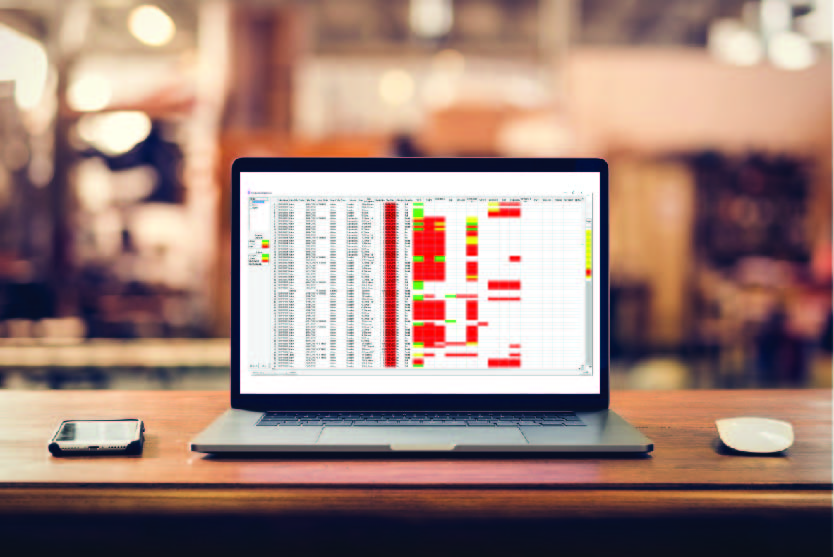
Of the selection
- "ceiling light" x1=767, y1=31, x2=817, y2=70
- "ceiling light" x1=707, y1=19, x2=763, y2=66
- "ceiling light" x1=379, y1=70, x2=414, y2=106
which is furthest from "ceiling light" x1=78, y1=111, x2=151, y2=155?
"ceiling light" x1=767, y1=31, x2=817, y2=70

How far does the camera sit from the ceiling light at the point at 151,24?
17.3 feet

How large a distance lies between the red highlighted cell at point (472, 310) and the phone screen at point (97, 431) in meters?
0.43

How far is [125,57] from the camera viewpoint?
6.05m

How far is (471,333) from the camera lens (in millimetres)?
874

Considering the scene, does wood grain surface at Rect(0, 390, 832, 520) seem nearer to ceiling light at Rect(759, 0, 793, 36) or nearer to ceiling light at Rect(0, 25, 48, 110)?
ceiling light at Rect(0, 25, 48, 110)

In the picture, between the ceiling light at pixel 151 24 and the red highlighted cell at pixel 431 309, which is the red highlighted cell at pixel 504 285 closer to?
the red highlighted cell at pixel 431 309

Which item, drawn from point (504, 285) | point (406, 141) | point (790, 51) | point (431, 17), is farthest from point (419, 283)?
point (790, 51)

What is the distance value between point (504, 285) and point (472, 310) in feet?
0.18

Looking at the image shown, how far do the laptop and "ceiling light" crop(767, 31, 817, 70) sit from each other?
6.68 m

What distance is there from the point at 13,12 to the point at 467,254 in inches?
250

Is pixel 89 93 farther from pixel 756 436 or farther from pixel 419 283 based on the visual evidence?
pixel 756 436

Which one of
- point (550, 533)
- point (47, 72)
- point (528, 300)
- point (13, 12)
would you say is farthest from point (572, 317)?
point (13, 12)

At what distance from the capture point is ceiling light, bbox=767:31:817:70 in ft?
20.6

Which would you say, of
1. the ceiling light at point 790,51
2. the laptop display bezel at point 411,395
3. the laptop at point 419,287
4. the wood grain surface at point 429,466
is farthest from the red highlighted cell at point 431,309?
the ceiling light at point 790,51
